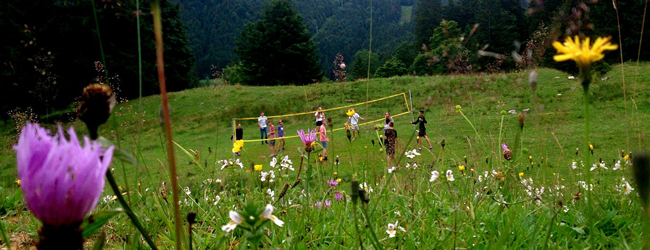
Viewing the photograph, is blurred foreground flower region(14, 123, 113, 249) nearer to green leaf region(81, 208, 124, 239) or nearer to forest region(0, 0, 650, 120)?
green leaf region(81, 208, 124, 239)

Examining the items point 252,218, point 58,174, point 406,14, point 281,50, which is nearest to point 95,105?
point 58,174

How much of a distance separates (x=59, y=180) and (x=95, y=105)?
107 mm

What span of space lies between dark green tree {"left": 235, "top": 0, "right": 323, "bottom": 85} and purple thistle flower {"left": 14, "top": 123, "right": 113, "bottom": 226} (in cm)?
2646

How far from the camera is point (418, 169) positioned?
2520 millimetres

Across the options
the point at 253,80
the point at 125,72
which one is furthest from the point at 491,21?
the point at 125,72

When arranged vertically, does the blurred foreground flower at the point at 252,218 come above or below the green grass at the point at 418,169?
above

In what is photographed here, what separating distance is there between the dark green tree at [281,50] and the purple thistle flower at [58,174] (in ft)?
86.8

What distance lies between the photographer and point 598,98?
1124 centimetres

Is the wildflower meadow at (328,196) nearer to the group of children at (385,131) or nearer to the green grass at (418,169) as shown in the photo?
the green grass at (418,169)

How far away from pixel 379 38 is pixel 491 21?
148 feet

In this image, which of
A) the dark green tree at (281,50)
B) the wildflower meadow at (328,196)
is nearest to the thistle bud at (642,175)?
the wildflower meadow at (328,196)

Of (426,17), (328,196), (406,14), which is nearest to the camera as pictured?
(328,196)

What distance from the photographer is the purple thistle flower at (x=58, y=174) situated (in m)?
0.35

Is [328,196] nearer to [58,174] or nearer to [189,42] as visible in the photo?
[58,174]
